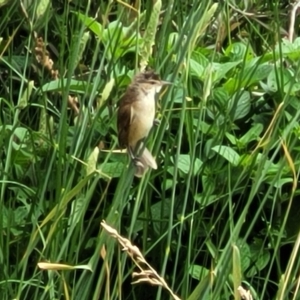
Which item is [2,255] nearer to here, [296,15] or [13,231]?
[13,231]

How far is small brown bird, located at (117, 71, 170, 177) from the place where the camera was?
1.77m

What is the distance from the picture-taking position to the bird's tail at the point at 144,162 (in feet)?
4.88

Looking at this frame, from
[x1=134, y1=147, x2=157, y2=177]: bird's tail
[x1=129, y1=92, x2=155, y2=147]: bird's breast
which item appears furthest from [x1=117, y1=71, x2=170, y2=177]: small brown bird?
[x1=134, y1=147, x2=157, y2=177]: bird's tail

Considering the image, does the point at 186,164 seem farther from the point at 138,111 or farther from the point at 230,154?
the point at 138,111

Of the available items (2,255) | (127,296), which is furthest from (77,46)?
(127,296)

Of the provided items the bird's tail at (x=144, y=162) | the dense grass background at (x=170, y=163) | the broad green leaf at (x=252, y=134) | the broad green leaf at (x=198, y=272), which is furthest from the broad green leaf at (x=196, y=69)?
the bird's tail at (x=144, y=162)

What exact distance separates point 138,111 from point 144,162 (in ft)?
1.05

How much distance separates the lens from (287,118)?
7.08 ft

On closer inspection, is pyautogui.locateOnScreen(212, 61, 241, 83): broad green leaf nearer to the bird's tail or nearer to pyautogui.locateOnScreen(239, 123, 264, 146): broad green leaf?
pyautogui.locateOnScreen(239, 123, 264, 146): broad green leaf

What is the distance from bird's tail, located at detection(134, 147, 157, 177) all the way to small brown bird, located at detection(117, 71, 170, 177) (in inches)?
6.1

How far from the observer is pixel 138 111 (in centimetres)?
183

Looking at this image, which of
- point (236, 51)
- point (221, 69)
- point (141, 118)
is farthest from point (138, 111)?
point (236, 51)

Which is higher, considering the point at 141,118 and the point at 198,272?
the point at 141,118

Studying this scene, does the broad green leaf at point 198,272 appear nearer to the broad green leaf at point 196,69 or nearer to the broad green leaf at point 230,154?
the broad green leaf at point 230,154
